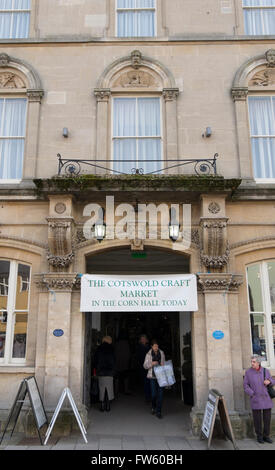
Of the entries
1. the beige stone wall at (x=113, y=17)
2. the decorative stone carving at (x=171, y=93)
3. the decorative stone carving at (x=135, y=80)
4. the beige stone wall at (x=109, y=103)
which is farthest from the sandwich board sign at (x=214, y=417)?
the beige stone wall at (x=113, y=17)

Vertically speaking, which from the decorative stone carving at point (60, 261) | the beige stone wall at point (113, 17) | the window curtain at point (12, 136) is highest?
the beige stone wall at point (113, 17)

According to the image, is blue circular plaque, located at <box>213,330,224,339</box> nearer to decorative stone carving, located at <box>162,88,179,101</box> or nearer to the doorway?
the doorway

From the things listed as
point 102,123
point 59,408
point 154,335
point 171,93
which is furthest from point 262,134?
point 154,335

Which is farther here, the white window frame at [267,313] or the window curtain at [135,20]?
the window curtain at [135,20]

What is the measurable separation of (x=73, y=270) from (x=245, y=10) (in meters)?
8.95

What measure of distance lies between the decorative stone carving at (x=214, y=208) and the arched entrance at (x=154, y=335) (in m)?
1.27

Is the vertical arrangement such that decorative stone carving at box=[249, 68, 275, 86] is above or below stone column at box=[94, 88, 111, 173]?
above

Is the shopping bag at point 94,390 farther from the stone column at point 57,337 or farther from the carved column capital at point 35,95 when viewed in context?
the carved column capital at point 35,95

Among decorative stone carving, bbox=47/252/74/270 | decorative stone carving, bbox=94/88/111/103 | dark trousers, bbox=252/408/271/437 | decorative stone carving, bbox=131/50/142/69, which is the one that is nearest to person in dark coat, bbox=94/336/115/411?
decorative stone carving, bbox=47/252/74/270

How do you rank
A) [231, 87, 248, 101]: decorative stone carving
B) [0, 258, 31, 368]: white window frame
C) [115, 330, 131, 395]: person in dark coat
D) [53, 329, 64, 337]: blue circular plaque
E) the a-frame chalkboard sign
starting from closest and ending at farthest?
the a-frame chalkboard sign < [53, 329, 64, 337]: blue circular plaque < [0, 258, 31, 368]: white window frame < [231, 87, 248, 101]: decorative stone carving < [115, 330, 131, 395]: person in dark coat

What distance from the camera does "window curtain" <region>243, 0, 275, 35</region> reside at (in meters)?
10.4

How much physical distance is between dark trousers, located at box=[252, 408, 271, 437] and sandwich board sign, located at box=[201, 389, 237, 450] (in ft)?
2.14

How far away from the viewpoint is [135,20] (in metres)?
10.6

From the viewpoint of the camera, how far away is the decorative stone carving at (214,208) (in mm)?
8457
